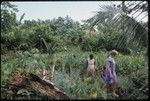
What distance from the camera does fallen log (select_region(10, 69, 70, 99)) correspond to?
9234 mm

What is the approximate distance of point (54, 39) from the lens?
78.1 feet

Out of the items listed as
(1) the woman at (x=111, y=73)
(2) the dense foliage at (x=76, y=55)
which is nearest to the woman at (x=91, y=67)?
(2) the dense foliage at (x=76, y=55)

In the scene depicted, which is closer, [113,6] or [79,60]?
[113,6]

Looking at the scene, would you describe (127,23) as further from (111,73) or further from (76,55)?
(76,55)

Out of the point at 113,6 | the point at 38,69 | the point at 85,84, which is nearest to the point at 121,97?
the point at 85,84

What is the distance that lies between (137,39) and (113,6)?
3.17ft

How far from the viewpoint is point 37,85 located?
9.63 m

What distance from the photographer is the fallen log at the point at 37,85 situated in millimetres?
9234

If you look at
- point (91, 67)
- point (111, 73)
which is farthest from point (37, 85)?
point (91, 67)

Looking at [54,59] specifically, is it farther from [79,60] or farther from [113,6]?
[113,6]

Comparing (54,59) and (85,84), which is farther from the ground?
(54,59)

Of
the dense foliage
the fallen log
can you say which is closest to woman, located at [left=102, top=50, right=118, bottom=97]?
the dense foliage

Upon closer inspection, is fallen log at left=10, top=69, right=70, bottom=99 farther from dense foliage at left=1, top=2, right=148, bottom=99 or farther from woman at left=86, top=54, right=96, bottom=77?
woman at left=86, top=54, right=96, bottom=77

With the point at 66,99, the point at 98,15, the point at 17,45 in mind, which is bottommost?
the point at 66,99
